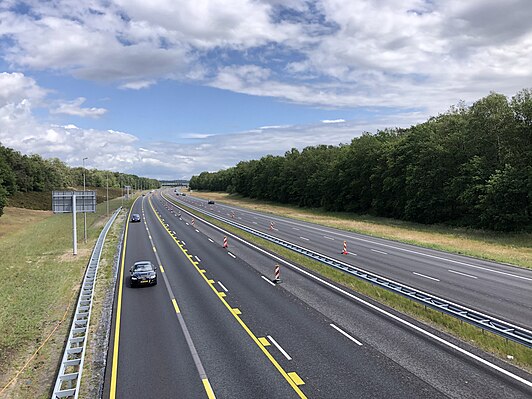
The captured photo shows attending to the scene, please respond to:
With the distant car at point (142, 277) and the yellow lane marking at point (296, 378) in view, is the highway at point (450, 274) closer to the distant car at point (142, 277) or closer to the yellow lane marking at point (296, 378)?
the yellow lane marking at point (296, 378)

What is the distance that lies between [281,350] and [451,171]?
58.2 m

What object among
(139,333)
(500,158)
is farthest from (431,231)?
(139,333)

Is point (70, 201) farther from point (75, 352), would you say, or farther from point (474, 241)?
point (474, 241)

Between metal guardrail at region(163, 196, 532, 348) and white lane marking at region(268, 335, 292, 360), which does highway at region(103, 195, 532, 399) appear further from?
metal guardrail at region(163, 196, 532, 348)

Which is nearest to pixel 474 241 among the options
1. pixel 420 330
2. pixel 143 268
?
pixel 420 330

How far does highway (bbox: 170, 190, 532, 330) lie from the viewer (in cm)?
2061

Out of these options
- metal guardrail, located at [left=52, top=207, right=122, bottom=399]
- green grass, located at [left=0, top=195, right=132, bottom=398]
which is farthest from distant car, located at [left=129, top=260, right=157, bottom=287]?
green grass, located at [left=0, top=195, right=132, bottom=398]

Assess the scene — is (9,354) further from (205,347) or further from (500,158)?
(500,158)

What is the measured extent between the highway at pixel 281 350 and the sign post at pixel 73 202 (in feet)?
68.3

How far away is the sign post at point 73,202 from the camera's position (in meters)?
42.1

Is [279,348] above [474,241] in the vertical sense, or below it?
below

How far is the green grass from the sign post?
13.3 feet

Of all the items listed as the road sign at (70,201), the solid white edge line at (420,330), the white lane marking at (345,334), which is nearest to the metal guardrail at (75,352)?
the white lane marking at (345,334)

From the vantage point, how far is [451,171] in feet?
214
